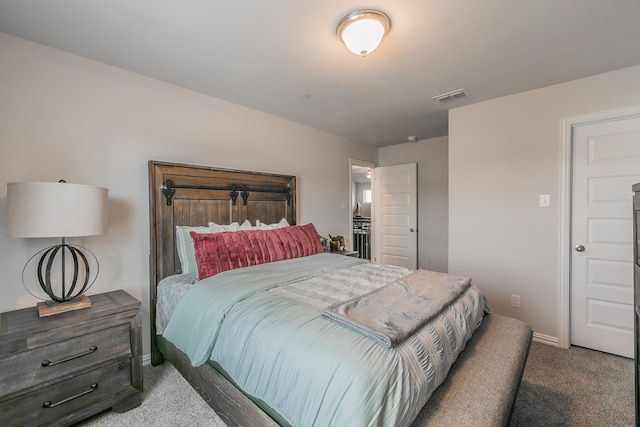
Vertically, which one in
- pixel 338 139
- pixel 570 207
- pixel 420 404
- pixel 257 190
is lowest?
pixel 420 404

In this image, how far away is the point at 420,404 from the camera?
1066mm

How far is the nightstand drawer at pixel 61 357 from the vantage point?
1.42 meters

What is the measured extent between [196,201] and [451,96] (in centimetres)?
268

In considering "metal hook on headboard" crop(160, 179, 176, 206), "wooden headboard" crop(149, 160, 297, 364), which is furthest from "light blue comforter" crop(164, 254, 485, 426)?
"metal hook on headboard" crop(160, 179, 176, 206)

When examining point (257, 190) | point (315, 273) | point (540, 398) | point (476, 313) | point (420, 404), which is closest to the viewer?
point (420, 404)

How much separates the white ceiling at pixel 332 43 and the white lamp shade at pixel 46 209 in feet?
3.30

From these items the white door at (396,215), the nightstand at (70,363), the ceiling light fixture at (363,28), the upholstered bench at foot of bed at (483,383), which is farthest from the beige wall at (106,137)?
the white door at (396,215)

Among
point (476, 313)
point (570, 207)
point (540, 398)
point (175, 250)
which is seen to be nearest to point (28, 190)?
point (175, 250)

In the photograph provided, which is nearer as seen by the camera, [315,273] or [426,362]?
[426,362]

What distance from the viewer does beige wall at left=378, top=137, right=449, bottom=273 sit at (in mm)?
4395

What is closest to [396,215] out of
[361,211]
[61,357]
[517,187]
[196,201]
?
[517,187]

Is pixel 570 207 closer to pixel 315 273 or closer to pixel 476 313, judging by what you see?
pixel 476 313

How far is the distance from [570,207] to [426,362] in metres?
2.39

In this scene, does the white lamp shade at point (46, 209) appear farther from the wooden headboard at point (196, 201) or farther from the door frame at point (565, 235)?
the door frame at point (565, 235)
